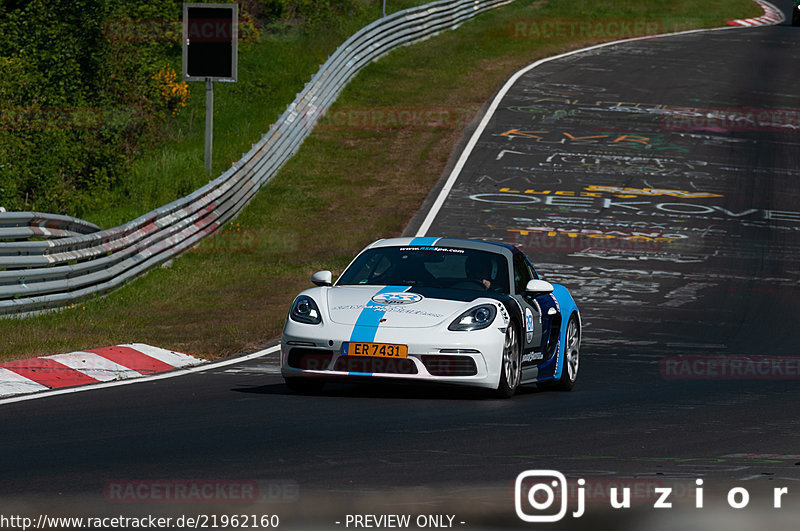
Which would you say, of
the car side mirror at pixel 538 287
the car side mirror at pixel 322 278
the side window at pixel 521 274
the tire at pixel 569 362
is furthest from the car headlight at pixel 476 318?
the tire at pixel 569 362

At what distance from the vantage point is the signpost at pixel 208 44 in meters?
24.9

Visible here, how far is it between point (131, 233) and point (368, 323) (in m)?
9.49

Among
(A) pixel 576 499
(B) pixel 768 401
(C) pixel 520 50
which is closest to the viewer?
(A) pixel 576 499

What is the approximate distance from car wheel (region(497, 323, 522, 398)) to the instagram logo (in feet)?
11.0

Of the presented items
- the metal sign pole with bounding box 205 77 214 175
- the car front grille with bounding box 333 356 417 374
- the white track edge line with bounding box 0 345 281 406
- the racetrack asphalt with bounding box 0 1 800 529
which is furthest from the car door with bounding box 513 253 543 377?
the metal sign pole with bounding box 205 77 214 175

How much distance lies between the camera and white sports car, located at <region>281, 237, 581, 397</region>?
1001 cm

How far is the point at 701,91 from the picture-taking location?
38.7 m

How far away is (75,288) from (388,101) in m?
19.4

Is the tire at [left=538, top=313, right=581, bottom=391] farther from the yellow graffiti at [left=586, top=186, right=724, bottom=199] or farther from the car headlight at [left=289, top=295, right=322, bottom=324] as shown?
the yellow graffiti at [left=586, top=186, right=724, bottom=199]

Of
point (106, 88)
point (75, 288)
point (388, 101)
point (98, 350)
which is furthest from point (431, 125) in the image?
point (98, 350)

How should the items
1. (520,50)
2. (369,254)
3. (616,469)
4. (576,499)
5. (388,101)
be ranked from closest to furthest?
(576,499), (616,469), (369,254), (388,101), (520,50)

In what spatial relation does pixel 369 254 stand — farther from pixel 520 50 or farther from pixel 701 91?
pixel 520 50

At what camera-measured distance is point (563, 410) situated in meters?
9.85

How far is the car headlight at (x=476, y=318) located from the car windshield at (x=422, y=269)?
702mm
